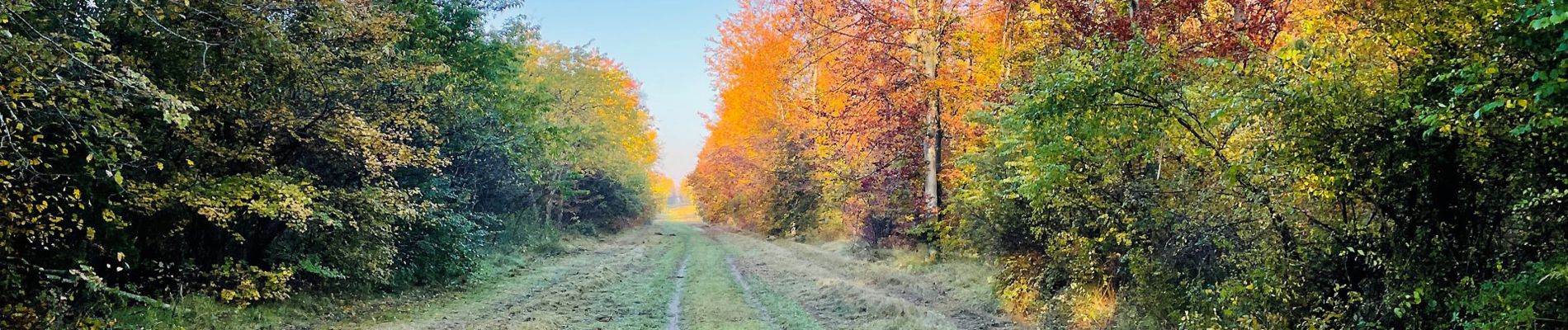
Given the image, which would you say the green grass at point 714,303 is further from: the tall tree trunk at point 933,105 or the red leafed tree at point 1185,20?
the red leafed tree at point 1185,20

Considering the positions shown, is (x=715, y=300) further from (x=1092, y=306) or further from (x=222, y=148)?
(x=222, y=148)

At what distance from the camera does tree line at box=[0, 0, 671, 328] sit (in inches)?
233

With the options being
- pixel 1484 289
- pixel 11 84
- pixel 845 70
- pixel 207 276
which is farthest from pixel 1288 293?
pixel 845 70

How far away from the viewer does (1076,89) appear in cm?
670

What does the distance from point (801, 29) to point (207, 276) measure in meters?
13.4

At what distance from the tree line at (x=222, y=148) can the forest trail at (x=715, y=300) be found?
1745 mm

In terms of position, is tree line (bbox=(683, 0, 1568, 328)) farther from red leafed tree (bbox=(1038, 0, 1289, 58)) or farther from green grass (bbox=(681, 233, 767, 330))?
green grass (bbox=(681, 233, 767, 330))

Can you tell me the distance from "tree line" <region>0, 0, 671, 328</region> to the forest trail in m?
1.74

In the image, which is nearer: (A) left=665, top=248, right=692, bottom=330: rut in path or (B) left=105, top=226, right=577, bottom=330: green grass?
(B) left=105, top=226, right=577, bottom=330: green grass

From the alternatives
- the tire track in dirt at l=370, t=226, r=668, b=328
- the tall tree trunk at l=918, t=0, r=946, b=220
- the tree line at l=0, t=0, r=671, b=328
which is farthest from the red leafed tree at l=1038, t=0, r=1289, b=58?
the tree line at l=0, t=0, r=671, b=328

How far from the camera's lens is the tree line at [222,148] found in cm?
593

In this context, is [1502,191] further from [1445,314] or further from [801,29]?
[801,29]

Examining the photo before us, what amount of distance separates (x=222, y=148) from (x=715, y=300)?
7.33 meters

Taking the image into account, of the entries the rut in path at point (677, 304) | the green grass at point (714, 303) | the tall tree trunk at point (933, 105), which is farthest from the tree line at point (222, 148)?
the tall tree trunk at point (933, 105)
